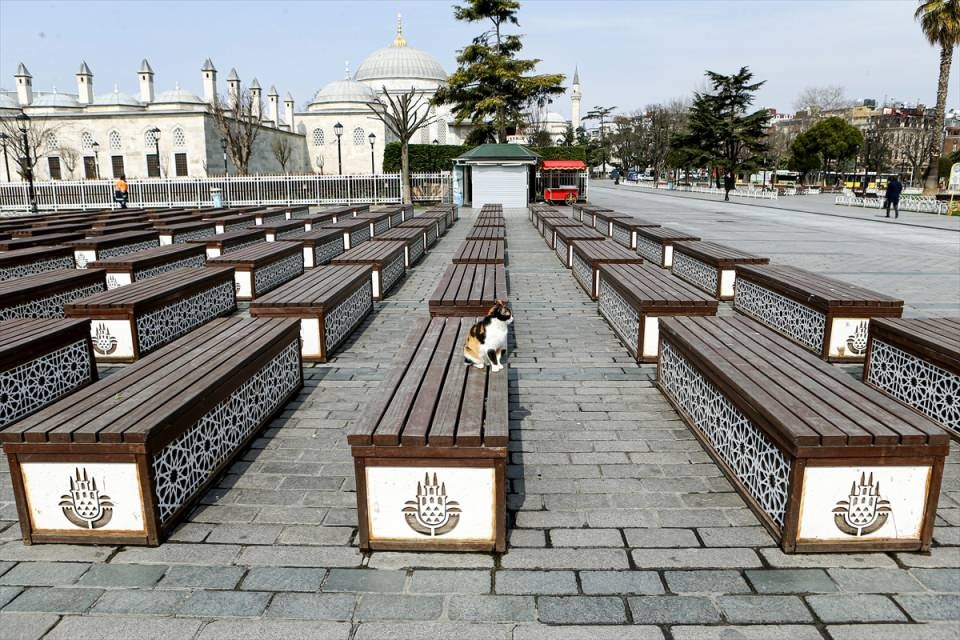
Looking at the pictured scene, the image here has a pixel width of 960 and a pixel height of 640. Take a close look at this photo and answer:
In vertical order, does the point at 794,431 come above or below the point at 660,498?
above

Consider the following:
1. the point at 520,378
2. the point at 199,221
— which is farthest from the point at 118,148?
the point at 520,378

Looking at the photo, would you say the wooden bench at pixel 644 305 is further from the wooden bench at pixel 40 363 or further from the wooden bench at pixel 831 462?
the wooden bench at pixel 40 363

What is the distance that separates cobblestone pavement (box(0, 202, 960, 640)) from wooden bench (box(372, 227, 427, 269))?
8534 mm

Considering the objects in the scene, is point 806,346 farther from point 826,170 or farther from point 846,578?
point 826,170

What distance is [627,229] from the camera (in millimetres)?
16719

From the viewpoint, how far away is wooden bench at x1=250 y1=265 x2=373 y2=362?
22.7 feet

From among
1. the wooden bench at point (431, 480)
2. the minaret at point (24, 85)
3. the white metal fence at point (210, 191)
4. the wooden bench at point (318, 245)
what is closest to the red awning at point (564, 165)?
the white metal fence at point (210, 191)

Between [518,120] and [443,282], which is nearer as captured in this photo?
[443,282]

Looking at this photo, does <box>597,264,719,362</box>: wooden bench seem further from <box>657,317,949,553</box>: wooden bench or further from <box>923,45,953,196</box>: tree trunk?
<box>923,45,953,196</box>: tree trunk

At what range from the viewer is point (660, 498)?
401 centimetres

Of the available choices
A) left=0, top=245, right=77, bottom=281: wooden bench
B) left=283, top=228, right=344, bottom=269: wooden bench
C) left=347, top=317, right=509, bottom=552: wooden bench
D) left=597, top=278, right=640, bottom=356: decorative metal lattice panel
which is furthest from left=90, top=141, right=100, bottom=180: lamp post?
left=347, top=317, right=509, bottom=552: wooden bench

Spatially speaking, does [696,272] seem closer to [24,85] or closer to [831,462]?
[831,462]

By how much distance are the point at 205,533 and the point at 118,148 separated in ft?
222

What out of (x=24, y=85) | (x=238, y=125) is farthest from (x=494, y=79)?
(x=24, y=85)
